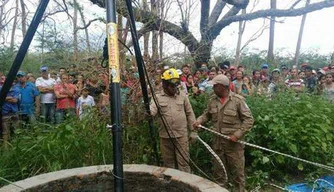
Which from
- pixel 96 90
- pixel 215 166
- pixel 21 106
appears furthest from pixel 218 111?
pixel 21 106

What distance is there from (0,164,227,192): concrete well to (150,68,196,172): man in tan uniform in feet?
4.16

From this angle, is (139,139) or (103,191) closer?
(103,191)

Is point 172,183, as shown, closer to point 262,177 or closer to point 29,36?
point 29,36

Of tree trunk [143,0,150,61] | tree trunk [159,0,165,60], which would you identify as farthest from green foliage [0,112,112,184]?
tree trunk [159,0,165,60]

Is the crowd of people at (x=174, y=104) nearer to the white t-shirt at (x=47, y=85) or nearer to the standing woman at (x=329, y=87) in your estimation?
the standing woman at (x=329, y=87)

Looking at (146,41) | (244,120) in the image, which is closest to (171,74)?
(244,120)

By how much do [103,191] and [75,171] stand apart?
34 centimetres

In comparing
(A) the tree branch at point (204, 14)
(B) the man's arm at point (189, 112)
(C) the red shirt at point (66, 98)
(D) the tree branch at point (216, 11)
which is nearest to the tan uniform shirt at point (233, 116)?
(B) the man's arm at point (189, 112)

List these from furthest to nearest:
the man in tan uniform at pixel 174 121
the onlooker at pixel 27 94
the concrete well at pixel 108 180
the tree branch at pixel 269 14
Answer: the tree branch at pixel 269 14 < the onlooker at pixel 27 94 < the man in tan uniform at pixel 174 121 < the concrete well at pixel 108 180

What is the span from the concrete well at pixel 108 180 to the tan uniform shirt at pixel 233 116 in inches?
57.0

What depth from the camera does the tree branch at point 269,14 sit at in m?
8.55

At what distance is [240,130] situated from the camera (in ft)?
14.1

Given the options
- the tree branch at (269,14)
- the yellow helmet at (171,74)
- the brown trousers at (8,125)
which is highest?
the tree branch at (269,14)

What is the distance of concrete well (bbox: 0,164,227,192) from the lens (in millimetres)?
2969
